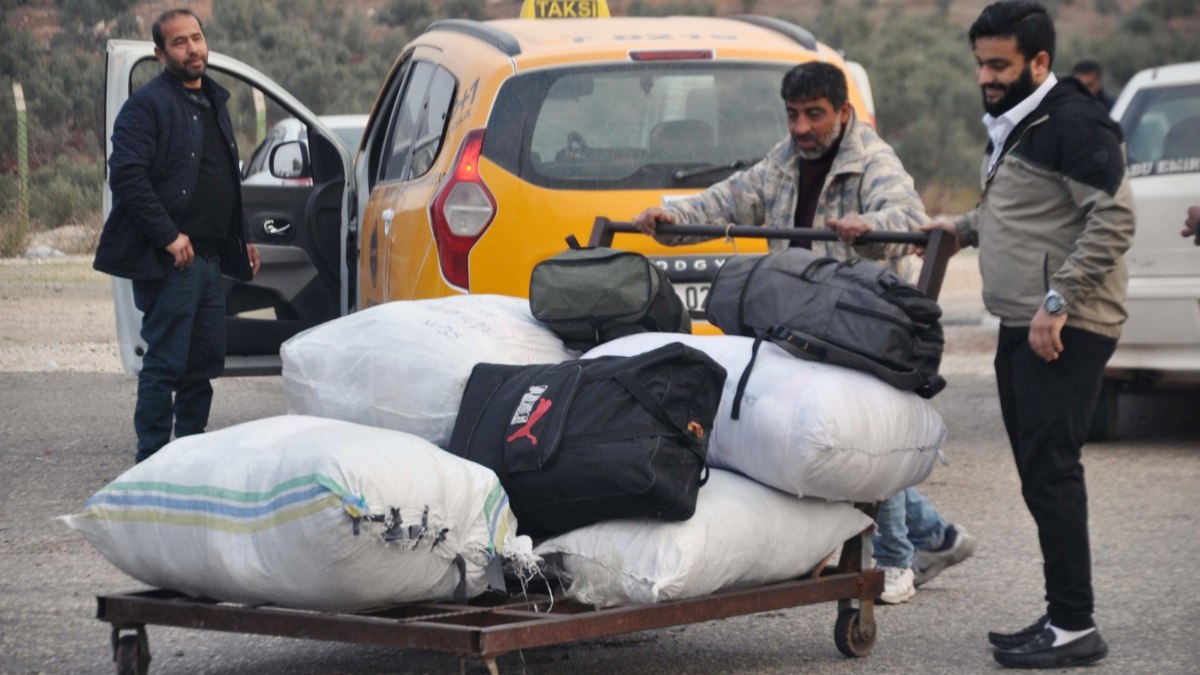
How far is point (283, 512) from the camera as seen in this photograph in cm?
404

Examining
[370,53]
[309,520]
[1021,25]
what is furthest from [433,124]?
[370,53]

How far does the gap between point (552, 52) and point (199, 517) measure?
322cm

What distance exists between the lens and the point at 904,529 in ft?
18.9

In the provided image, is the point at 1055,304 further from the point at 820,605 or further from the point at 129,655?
the point at 129,655

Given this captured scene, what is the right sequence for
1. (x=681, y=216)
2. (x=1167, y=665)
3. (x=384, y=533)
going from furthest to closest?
(x=681, y=216), (x=1167, y=665), (x=384, y=533)

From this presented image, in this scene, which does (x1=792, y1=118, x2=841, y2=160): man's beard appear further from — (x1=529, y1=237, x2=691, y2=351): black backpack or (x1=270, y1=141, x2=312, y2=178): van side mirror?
(x1=270, y1=141, x2=312, y2=178): van side mirror

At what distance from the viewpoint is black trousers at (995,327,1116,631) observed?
4.81 metres

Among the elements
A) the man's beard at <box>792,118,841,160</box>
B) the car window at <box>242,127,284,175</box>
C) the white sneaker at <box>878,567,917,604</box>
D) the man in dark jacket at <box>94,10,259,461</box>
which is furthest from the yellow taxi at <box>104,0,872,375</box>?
the car window at <box>242,127,284,175</box>

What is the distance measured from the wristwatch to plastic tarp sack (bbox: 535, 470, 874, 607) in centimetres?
81

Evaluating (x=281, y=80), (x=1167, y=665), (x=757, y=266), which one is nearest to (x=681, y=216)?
(x=757, y=266)

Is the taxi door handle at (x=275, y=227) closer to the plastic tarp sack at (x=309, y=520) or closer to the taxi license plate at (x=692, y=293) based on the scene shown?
the taxi license plate at (x=692, y=293)

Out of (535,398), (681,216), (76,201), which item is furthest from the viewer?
(76,201)

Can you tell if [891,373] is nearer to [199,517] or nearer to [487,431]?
[487,431]

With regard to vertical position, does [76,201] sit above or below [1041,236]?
below
